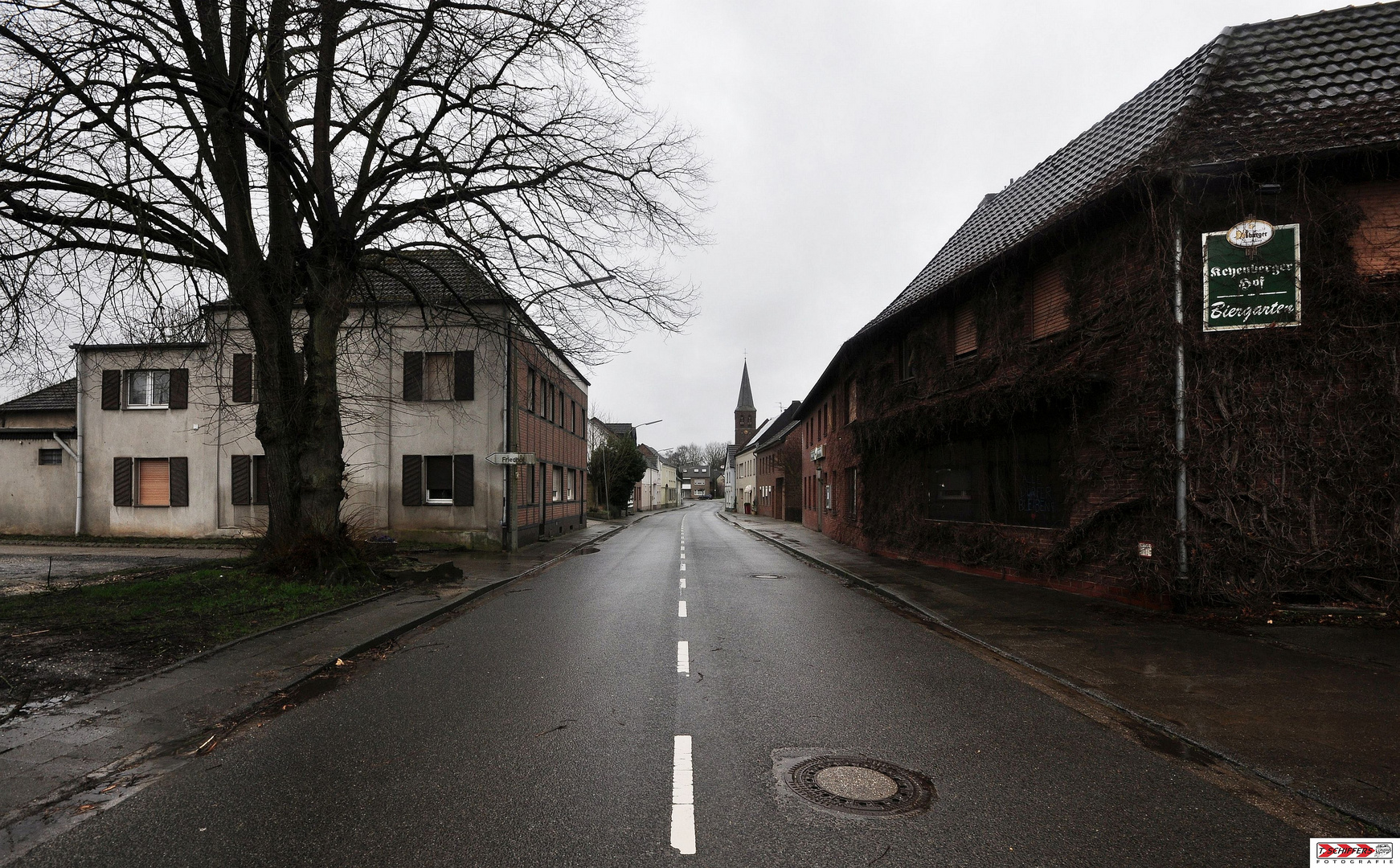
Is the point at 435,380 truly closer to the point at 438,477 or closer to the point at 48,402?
the point at 438,477

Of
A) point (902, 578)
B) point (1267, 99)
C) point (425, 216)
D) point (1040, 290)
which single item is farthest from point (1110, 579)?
point (425, 216)

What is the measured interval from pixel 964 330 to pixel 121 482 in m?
25.4

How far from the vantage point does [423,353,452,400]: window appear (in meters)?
21.4

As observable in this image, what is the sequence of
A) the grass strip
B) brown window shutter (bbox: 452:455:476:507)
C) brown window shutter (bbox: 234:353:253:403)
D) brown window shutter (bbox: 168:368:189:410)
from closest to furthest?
the grass strip → brown window shutter (bbox: 234:353:253:403) → brown window shutter (bbox: 452:455:476:507) → brown window shutter (bbox: 168:368:189:410)

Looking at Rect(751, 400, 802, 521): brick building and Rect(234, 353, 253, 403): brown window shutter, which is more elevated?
Rect(234, 353, 253, 403): brown window shutter

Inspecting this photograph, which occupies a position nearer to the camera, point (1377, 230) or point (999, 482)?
point (1377, 230)

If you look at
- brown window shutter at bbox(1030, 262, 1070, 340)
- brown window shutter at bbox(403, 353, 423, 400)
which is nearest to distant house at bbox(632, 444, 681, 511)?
brown window shutter at bbox(403, 353, 423, 400)

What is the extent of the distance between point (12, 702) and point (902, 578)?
39.1 feet

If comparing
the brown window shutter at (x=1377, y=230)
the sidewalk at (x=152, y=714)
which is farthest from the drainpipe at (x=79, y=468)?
the brown window shutter at (x=1377, y=230)

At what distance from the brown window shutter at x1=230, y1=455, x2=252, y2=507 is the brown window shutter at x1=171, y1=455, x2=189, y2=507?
1656mm

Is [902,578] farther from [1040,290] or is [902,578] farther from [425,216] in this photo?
[425,216]

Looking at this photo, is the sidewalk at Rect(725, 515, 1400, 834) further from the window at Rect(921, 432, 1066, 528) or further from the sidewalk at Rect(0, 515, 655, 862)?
the sidewalk at Rect(0, 515, 655, 862)

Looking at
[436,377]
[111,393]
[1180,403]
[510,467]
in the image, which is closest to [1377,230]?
[1180,403]

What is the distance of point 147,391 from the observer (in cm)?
2372
